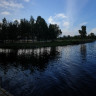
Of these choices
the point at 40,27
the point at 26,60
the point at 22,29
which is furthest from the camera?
the point at 40,27

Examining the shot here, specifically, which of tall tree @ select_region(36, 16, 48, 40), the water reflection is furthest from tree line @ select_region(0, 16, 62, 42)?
the water reflection

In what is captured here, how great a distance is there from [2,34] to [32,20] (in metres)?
30.2

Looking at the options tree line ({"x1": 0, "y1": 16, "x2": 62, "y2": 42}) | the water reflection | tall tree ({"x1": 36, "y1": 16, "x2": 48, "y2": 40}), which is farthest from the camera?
tall tree ({"x1": 36, "y1": 16, "x2": 48, "y2": 40})

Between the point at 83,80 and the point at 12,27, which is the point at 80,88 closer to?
the point at 83,80

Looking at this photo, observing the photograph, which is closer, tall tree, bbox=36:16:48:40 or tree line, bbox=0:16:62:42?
tree line, bbox=0:16:62:42

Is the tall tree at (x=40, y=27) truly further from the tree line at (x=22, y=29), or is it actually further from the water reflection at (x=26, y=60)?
the water reflection at (x=26, y=60)

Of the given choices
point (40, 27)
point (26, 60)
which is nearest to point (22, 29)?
point (40, 27)

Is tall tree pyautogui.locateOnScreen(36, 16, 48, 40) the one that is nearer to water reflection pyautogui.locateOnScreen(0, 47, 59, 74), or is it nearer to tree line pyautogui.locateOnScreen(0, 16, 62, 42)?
tree line pyautogui.locateOnScreen(0, 16, 62, 42)

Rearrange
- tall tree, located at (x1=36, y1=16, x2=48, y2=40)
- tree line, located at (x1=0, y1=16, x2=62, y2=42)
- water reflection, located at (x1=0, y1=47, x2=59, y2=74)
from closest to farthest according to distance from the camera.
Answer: water reflection, located at (x1=0, y1=47, x2=59, y2=74), tree line, located at (x1=0, y1=16, x2=62, y2=42), tall tree, located at (x1=36, y1=16, x2=48, y2=40)

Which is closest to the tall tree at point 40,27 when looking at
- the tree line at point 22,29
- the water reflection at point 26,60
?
the tree line at point 22,29

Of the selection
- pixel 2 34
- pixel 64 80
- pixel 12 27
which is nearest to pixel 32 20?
pixel 12 27

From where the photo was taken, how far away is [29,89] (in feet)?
40.7

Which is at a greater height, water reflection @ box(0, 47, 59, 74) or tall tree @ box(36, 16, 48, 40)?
tall tree @ box(36, 16, 48, 40)

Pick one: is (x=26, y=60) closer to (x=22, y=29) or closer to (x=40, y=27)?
(x=22, y=29)
